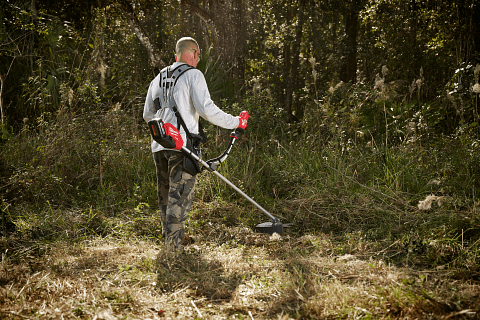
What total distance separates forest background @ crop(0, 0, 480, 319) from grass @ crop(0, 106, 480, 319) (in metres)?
0.02

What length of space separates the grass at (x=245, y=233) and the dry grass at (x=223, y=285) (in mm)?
12

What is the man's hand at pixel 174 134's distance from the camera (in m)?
3.20

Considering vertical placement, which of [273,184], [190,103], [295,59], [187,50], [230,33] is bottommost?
[273,184]

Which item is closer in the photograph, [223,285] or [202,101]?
[223,285]

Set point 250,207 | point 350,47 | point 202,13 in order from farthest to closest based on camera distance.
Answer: point 350,47 < point 202,13 < point 250,207

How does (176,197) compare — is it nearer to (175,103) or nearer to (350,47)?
(175,103)

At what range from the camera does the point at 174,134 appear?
3.24m

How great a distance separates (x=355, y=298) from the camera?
2.53 meters

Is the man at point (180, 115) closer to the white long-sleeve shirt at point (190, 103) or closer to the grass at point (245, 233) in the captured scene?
the white long-sleeve shirt at point (190, 103)

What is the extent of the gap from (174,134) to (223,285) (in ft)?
4.15

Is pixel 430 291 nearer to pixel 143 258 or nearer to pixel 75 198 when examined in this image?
pixel 143 258

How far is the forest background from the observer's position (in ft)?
8.85

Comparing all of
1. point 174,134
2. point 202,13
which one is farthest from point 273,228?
point 202,13

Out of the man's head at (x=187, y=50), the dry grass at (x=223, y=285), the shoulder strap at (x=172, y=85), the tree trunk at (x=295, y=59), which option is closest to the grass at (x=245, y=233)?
the dry grass at (x=223, y=285)
